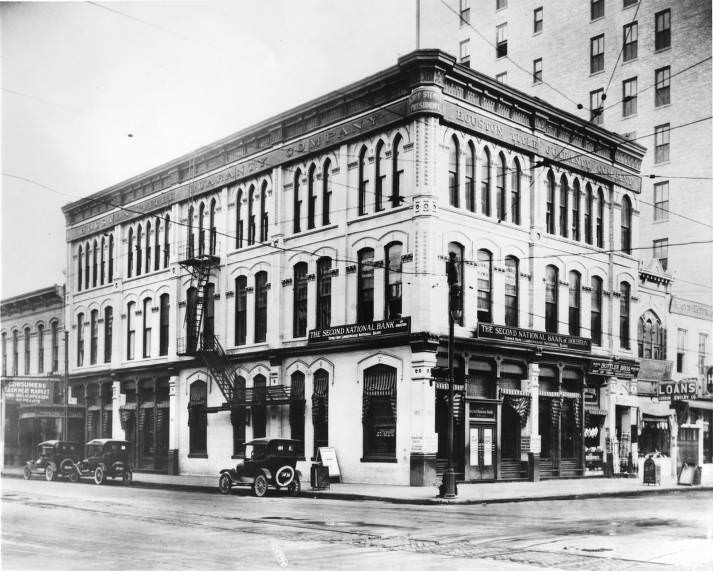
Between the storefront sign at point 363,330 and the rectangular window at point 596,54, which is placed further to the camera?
the rectangular window at point 596,54

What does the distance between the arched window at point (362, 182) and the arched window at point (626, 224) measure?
12.3 m

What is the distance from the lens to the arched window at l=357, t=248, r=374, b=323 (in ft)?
101

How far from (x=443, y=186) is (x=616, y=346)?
12.1 metres

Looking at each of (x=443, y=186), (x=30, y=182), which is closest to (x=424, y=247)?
(x=443, y=186)

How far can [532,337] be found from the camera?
104 ft

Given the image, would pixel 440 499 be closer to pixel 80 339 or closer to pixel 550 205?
pixel 550 205

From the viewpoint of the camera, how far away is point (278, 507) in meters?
21.4

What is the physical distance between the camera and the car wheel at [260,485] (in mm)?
25484

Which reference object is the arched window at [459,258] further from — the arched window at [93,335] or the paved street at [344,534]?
the arched window at [93,335]

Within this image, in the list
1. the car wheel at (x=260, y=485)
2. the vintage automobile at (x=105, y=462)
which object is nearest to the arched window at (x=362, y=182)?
the car wheel at (x=260, y=485)

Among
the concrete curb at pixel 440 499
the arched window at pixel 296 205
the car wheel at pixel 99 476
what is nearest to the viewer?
the concrete curb at pixel 440 499

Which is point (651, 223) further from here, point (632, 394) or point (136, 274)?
point (136, 274)

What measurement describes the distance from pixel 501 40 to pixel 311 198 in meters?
12.3

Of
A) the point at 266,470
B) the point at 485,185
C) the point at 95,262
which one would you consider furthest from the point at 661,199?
the point at 95,262
